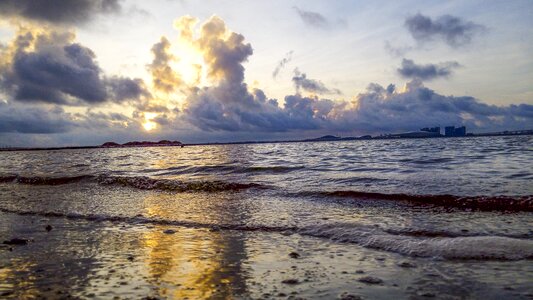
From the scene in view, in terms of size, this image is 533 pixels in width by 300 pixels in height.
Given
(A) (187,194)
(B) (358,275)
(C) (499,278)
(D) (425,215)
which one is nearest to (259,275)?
(B) (358,275)

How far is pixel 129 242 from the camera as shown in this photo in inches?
287

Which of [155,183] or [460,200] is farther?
[155,183]

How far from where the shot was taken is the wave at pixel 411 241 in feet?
20.6

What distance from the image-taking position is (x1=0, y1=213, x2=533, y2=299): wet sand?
177 inches

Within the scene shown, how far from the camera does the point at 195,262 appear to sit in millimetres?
5828

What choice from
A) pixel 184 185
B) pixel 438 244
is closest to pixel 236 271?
pixel 438 244

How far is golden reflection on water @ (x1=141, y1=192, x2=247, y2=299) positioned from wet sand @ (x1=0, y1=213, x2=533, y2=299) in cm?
1

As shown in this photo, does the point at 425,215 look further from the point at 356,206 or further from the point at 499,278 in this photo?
the point at 499,278

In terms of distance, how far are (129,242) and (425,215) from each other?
804 cm

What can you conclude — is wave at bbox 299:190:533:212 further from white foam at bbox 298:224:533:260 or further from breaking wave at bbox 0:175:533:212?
white foam at bbox 298:224:533:260

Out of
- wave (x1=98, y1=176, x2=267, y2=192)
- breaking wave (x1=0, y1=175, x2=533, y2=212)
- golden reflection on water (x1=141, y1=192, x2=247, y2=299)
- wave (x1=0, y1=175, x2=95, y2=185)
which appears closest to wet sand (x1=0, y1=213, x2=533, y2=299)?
golden reflection on water (x1=141, y1=192, x2=247, y2=299)

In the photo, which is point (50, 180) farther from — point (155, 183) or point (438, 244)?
point (438, 244)

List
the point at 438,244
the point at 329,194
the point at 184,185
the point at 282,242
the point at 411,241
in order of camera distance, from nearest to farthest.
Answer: the point at 438,244
the point at 411,241
the point at 282,242
the point at 329,194
the point at 184,185

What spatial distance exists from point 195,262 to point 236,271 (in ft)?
2.77
